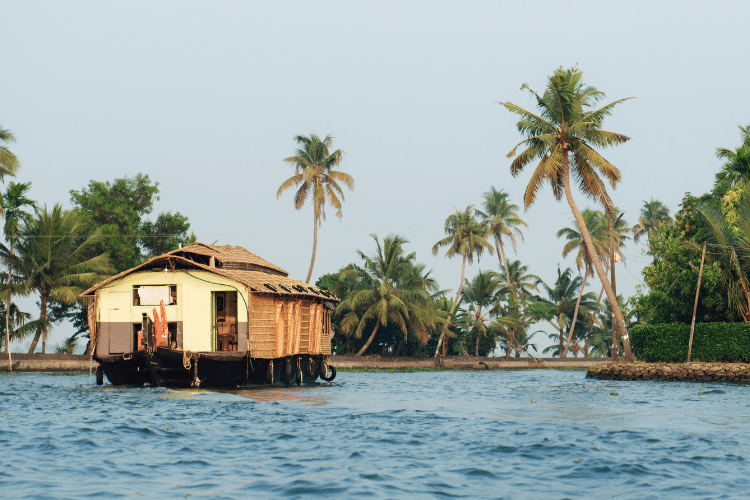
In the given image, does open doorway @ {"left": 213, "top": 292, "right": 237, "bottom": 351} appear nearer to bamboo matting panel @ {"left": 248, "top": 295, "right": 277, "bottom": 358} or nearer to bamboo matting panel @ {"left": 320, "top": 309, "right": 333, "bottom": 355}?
bamboo matting panel @ {"left": 248, "top": 295, "right": 277, "bottom": 358}

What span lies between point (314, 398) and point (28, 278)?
2418cm

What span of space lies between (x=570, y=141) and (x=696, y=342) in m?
9.54

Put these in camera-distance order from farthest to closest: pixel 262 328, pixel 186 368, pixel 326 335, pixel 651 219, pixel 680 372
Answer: pixel 651 219, pixel 326 335, pixel 680 372, pixel 262 328, pixel 186 368

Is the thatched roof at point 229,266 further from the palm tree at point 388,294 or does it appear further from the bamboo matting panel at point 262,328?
the palm tree at point 388,294

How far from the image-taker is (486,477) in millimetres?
8273

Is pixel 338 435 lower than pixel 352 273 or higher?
lower

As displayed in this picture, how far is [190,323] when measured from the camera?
22.6 m

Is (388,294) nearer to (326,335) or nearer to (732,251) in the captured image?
(326,335)

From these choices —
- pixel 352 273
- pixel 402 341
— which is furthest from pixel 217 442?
pixel 402 341

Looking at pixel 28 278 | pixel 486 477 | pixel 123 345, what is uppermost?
pixel 28 278

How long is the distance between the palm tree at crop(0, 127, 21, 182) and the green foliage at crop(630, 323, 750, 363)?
29.5 metres

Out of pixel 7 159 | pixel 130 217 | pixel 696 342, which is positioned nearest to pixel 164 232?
pixel 130 217

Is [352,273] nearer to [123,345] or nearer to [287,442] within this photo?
[123,345]

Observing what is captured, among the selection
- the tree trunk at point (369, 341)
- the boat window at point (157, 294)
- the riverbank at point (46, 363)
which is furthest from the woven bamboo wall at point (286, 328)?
the tree trunk at point (369, 341)
